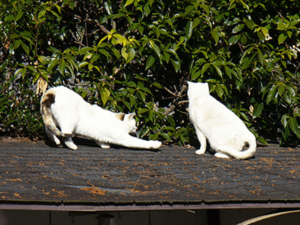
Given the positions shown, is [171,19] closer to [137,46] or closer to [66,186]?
[137,46]

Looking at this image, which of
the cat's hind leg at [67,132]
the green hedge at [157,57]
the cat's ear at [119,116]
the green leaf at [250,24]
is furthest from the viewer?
the green leaf at [250,24]

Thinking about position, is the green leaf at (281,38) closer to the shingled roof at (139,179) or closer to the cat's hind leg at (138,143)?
the shingled roof at (139,179)

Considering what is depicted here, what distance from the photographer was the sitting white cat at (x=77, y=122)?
444 centimetres

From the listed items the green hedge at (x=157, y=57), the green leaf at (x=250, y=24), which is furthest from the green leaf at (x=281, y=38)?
the green leaf at (x=250, y=24)

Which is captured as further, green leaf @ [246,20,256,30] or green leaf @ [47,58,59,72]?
green leaf @ [246,20,256,30]

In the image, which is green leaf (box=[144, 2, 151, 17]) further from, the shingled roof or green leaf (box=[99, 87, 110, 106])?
the shingled roof

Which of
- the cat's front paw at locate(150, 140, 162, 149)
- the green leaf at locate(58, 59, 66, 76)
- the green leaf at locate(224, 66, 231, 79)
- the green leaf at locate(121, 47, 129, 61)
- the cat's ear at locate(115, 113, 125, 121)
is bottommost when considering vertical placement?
the cat's front paw at locate(150, 140, 162, 149)

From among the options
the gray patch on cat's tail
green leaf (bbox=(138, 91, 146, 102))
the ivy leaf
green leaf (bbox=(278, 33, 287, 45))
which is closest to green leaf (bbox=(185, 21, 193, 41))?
the ivy leaf

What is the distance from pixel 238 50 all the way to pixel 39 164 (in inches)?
122

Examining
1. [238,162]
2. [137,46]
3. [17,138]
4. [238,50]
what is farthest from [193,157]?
[17,138]

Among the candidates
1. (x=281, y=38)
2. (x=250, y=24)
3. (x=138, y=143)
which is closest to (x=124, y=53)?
(x=138, y=143)

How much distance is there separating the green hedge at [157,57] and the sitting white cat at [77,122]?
373 millimetres

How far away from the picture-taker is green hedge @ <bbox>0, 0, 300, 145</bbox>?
4938 millimetres

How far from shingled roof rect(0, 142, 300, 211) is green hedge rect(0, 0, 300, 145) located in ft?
2.17
